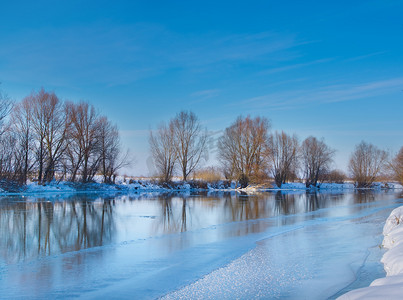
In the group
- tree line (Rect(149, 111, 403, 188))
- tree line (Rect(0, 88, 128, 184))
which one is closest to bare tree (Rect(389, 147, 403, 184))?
tree line (Rect(149, 111, 403, 188))

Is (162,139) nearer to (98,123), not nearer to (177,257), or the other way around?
(98,123)

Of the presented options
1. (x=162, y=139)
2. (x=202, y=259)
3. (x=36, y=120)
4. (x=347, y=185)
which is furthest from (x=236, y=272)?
(x=347, y=185)

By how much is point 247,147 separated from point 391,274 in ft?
127

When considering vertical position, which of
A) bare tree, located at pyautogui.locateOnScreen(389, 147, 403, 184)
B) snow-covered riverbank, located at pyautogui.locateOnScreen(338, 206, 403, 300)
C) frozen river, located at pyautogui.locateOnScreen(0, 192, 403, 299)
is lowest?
frozen river, located at pyautogui.locateOnScreen(0, 192, 403, 299)

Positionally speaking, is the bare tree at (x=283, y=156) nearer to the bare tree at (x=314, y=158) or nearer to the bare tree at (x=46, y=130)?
the bare tree at (x=314, y=158)

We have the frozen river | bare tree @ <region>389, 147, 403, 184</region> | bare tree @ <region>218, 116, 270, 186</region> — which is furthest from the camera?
bare tree @ <region>218, 116, 270, 186</region>

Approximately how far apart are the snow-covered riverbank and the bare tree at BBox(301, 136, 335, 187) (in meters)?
50.4

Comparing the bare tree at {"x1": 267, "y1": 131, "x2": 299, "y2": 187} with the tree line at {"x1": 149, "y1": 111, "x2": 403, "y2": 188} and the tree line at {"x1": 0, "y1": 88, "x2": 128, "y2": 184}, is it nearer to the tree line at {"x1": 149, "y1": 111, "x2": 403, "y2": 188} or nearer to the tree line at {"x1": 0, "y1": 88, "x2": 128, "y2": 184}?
the tree line at {"x1": 149, "y1": 111, "x2": 403, "y2": 188}

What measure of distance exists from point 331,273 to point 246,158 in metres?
38.3

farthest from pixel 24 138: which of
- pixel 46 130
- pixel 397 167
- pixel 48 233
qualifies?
pixel 397 167

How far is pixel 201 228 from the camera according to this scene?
9.85 m

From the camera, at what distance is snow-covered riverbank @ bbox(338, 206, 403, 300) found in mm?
2875

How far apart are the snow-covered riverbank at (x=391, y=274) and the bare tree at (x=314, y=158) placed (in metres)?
50.4

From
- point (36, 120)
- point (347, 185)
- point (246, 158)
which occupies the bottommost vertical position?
point (347, 185)
